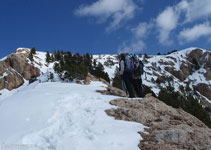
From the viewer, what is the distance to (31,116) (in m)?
6.70

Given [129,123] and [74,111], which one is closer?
[129,123]

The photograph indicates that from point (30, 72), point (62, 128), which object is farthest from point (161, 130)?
point (30, 72)

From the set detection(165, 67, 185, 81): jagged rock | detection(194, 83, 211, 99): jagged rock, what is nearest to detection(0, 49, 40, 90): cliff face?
detection(165, 67, 185, 81): jagged rock

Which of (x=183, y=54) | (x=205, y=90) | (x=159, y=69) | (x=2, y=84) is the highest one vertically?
(x=183, y=54)

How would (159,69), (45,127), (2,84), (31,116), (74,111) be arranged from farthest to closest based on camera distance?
1. (159,69)
2. (2,84)
3. (74,111)
4. (31,116)
5. (45,127)

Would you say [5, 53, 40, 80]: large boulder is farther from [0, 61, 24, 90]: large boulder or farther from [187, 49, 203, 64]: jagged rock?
[187, 49, 203, 64]: jagged rock

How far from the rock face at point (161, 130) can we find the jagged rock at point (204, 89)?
12226 cm

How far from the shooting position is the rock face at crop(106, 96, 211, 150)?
16.7 feet

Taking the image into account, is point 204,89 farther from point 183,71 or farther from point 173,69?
point 173,69

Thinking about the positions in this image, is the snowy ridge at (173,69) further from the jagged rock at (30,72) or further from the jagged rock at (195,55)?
the jagged rock at (30,72)

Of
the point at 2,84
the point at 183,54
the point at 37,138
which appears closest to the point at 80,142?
the point at 37,138

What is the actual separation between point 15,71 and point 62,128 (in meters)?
73.0

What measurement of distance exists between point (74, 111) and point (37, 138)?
2498 mm

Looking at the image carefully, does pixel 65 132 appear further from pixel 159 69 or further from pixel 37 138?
pixel 159 69
